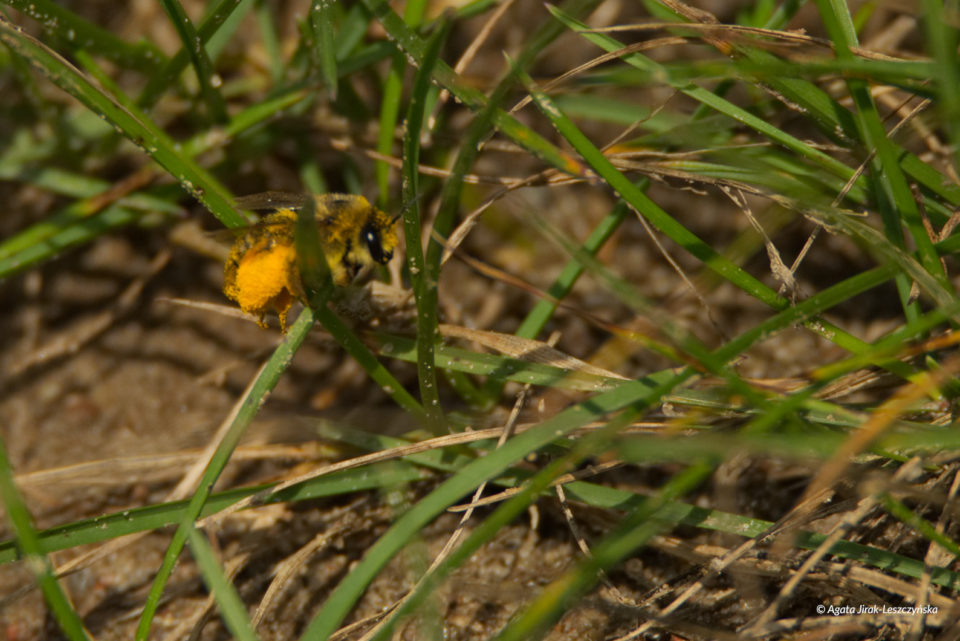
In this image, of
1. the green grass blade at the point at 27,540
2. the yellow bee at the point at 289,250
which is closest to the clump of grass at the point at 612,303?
the green grass blade at the point at 27,540

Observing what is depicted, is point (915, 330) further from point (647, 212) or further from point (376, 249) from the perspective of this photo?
point (376, 249)

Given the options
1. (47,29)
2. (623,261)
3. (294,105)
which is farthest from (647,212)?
(47,29)

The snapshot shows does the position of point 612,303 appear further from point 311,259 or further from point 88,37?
point 88,37

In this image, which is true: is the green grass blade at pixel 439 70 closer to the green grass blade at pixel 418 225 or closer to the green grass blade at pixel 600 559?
the green grass blade at pixel 418 225

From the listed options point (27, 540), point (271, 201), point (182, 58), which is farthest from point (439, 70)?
point (27, 540)

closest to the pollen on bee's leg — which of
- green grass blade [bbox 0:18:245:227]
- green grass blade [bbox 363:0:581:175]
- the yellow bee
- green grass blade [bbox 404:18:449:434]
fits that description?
the yellow bee

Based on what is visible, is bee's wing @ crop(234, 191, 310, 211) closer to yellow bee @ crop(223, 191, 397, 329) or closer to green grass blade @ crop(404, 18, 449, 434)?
yellow bee @ crop(223, 191, 397, 329)
